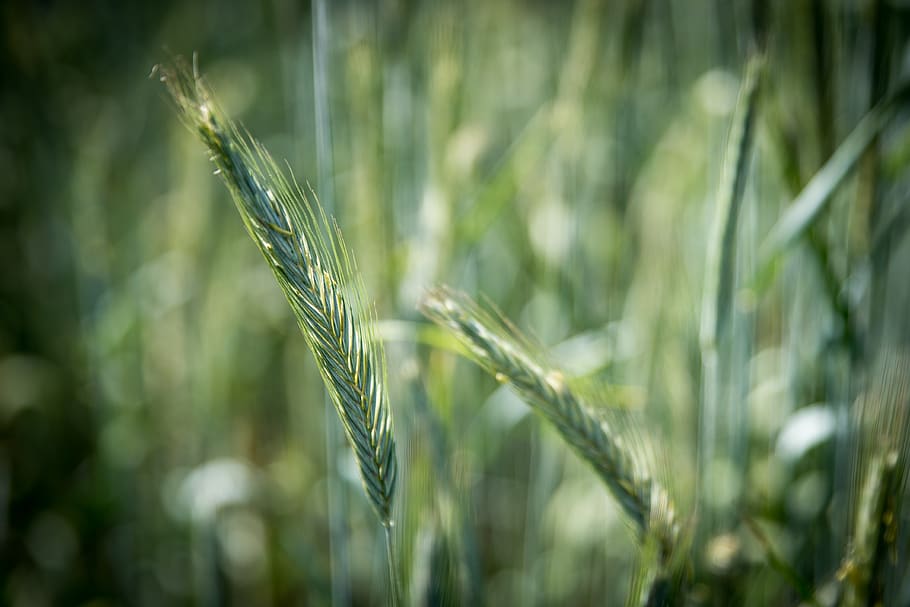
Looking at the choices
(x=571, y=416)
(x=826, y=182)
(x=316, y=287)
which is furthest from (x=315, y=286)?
(x=826, y=182)

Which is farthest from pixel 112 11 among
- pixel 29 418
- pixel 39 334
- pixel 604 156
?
pixel 604 156

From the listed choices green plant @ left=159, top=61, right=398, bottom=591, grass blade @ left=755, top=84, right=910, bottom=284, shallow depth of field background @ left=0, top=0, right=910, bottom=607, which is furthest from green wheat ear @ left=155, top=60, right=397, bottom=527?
grass blade @ left=755, top=84, right=910, bottom=284

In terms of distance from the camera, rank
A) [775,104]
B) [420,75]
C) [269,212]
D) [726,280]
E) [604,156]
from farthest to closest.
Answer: [604,156] → [420,75] → [775,104] → [726,280] → [269,212]

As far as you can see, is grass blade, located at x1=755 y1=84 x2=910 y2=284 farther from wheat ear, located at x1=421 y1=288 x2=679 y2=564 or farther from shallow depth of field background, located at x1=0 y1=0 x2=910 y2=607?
wheat ear, located at x1=421 y1=288 x2=679 y2=564

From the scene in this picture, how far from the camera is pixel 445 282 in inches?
27.4

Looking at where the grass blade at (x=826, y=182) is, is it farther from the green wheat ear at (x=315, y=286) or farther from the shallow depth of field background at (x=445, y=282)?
the green wheat ear at (x=315, y=286)

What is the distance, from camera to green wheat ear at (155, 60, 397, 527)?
1.27 feet

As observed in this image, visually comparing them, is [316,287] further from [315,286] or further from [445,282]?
[445,282]

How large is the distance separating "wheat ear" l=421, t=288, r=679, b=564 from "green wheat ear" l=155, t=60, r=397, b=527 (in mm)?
60

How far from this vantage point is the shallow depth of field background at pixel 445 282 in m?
0.67

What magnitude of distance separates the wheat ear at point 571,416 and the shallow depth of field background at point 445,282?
7 cm

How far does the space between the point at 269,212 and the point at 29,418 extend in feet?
4.11

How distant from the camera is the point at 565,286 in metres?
0.83

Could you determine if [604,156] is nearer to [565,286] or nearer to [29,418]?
[565,286]
